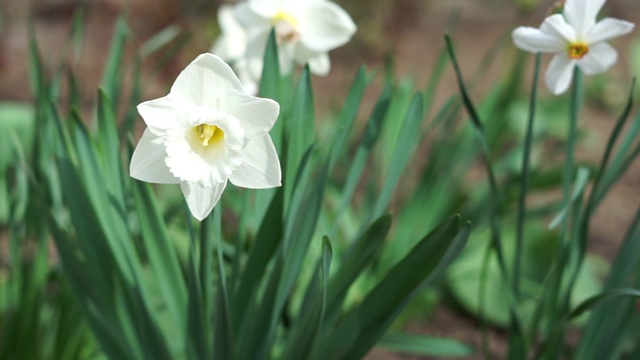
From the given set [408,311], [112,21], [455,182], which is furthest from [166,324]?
[112,21]

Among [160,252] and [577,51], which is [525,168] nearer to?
[577,51]

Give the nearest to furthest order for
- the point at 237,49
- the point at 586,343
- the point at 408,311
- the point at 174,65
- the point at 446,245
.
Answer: the point at 446,245 < the point at 586,343 < the point at 237,49 < the point at 408,311 < the point at 174,65

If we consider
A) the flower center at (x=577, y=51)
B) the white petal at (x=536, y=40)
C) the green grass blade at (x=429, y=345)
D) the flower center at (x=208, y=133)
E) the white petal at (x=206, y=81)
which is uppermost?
the white petal at (x=536, y=40)

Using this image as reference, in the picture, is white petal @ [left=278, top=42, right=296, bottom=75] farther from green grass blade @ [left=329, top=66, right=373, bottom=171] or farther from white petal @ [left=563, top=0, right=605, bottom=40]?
white petal @ [left=563, top=0, right=605, bottom=40]

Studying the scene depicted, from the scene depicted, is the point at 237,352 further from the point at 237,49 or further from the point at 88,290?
the point at 237,49

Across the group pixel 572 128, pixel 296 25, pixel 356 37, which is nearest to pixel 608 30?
pixel 572 128

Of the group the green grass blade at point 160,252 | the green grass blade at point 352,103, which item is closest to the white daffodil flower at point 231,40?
the green grass blade at point 352,103

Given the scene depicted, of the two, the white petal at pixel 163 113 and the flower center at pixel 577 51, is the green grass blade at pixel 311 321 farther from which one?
the flower center at pixel 577 51
